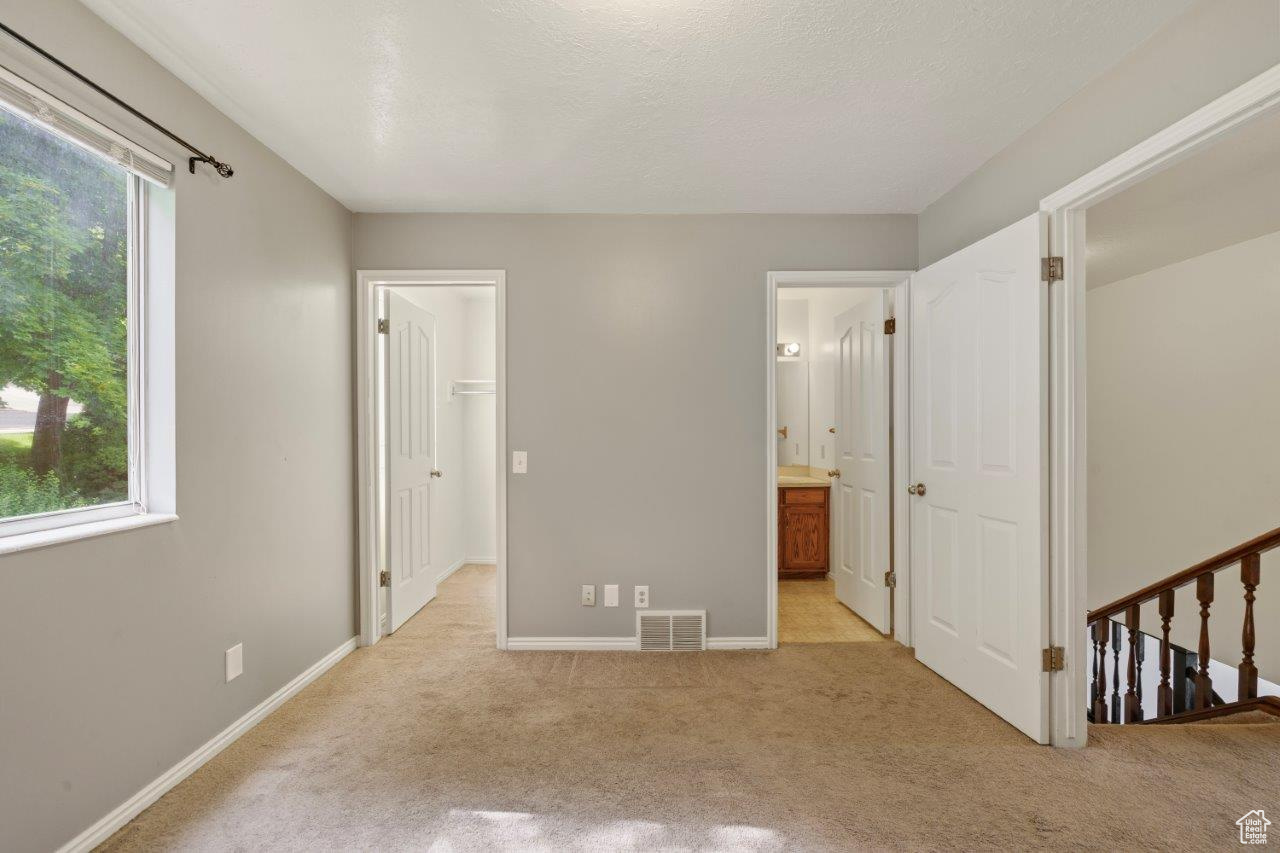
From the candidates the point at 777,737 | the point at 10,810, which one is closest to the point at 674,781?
the point at 777,737

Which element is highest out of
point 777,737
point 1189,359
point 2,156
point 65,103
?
point 65,103

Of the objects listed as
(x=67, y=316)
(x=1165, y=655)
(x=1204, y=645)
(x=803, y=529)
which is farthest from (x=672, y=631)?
(x=67, y=316)

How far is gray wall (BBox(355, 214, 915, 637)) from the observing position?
334 cm

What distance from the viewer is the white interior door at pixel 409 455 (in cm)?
356

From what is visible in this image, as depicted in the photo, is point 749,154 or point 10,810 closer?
point 10,810

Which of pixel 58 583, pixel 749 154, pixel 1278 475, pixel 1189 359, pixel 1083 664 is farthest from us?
pixel 1189 359

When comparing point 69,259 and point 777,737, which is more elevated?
point 69,259

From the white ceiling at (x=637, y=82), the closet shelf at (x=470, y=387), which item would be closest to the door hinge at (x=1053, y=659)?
the white ceiling at (x=637, y=82)

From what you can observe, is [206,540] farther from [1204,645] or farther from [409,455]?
[1204,645]

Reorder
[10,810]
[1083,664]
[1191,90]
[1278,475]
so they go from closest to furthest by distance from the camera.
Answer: [10,810], [1191,90], [1083,664], [1278,475]

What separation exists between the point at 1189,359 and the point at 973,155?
2.82m

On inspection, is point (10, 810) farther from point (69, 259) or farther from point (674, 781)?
point (674, 781)

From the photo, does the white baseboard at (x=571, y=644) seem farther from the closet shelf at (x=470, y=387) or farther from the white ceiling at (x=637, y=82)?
the white ceiling at (x=637, y=82)

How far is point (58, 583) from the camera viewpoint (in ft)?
5.31
